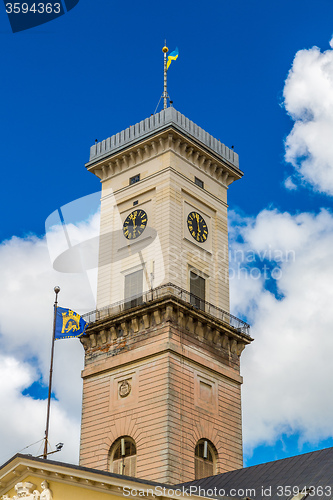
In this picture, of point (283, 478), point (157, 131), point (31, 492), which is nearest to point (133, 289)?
point (157, 131)

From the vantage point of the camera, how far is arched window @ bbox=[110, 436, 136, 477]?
56.9 metres

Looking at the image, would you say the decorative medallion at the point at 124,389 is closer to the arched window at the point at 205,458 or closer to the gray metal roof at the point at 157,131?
the arched window at the point at 205,458

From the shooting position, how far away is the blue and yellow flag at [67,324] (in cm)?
5678

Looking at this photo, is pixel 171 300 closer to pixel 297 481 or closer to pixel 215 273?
pixel 215 273

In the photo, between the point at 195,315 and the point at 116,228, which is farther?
the point at 116,228

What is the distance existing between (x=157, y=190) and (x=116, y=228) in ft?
16.1

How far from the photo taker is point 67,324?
57.7m

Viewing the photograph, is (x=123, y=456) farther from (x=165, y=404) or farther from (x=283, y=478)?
(x=283, y=478)

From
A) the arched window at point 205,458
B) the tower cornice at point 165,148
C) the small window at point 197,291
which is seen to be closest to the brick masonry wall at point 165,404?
the arched window at point 205,458

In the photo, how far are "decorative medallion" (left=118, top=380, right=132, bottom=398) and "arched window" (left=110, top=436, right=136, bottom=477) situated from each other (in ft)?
10.0

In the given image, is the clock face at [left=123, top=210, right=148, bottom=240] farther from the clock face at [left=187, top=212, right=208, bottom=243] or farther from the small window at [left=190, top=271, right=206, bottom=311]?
the small window at [left=190, top=271, right=206, bottom=311]

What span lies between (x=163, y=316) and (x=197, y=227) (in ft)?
34.0

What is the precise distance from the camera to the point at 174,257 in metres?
63.0

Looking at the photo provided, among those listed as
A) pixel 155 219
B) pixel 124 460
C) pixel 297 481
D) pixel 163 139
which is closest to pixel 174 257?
pixel 155 219
